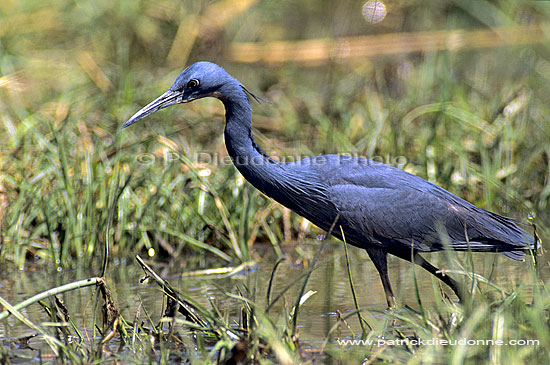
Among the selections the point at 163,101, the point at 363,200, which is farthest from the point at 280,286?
the point at 163,101

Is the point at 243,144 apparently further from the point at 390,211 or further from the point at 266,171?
the point at 390,211

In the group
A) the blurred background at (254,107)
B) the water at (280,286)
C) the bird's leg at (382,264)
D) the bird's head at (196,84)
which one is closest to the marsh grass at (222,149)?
the blurred background at (254,107)

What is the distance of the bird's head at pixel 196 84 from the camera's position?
14.6 ft

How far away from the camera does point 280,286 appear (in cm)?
508

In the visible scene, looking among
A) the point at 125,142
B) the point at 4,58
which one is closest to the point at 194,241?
the point at 125,142

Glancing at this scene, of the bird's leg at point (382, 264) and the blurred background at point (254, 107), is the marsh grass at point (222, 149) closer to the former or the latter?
the blurred background at point (254, 107)

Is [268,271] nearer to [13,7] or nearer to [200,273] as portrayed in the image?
[200,273]

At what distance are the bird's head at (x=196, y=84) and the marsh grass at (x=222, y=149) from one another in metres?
0.80

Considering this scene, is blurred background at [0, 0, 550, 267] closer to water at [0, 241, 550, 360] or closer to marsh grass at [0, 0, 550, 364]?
marsh grass at [0, 0, 550, 364]

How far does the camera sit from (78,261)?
571 centimetres

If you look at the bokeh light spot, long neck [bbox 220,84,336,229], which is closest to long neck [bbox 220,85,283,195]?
long neck [bbox 220,84,336,229]

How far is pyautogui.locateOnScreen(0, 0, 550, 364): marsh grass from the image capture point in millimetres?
3404

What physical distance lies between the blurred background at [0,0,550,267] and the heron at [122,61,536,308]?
33.2 inches

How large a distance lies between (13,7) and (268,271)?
5.95 metres
